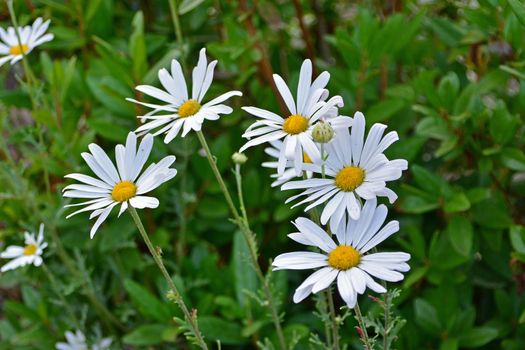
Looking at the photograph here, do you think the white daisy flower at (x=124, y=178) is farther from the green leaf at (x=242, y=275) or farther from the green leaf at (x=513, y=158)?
the green leaf at (x=513, y=158)

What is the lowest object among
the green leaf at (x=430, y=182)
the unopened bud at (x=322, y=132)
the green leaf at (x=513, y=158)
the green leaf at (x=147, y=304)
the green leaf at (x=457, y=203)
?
the green leaf at (x=147, y=304)

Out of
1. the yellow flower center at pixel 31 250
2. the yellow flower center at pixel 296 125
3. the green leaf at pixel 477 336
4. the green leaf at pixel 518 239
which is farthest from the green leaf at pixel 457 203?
the yellow flower center at pixel 31 250

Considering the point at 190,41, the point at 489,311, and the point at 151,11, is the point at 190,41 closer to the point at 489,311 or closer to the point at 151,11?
the point at 151,11

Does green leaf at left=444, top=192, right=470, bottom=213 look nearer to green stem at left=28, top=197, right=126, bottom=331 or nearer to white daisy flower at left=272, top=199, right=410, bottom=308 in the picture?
white daisy flower at left=272, top=199, right=410, bottom=308

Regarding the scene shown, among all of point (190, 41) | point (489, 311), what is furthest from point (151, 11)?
point (489, 311)

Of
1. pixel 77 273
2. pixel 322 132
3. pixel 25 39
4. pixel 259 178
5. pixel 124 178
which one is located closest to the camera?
pixel 322 132

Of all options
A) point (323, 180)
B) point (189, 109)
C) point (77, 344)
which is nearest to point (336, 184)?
point (323, 180)

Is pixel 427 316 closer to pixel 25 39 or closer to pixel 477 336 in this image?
pixel 477 336
